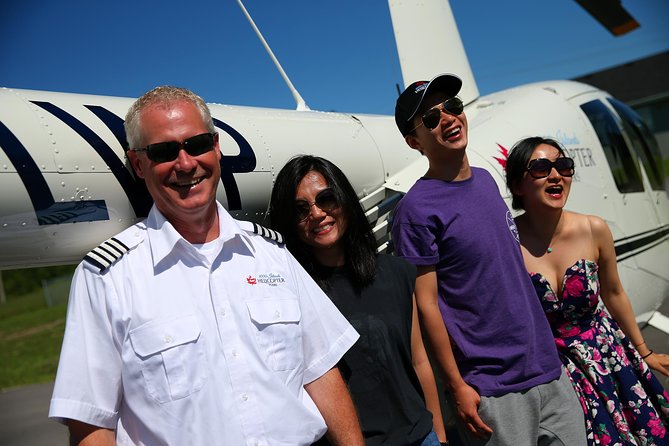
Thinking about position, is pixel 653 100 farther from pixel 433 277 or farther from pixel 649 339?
pixel 433 277

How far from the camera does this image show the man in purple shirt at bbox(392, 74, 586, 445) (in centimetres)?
261

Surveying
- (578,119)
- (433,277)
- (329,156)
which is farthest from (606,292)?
(578,119)

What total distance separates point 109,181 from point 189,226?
68 centimetres

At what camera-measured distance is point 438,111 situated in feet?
9.14

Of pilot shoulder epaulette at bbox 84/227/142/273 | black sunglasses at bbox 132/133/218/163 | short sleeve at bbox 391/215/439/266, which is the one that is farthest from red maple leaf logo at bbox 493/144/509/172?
pilot shoulder epaulette at bbox 84/227/142/273

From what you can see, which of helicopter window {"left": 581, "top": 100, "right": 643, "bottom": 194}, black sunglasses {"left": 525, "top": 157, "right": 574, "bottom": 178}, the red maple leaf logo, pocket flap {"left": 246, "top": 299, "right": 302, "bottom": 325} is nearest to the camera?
pocket flap {"left": 246, "top": 299, "right": 302, "bottom": 325}

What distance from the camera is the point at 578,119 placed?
191 inches

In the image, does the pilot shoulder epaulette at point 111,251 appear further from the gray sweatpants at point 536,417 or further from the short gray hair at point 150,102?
the gray sweatpants at point 536,417

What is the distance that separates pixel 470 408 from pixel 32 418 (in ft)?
24.8

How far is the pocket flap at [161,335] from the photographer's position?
1.68 meters

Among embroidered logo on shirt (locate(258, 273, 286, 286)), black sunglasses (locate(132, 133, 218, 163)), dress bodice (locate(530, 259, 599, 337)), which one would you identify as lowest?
dress bodice (locate(530, 259, 599, 337))

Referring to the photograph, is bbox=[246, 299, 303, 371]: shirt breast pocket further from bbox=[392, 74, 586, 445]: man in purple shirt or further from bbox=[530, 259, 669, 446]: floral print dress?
bbox=[530, 259, 669, 446]: floral print dress

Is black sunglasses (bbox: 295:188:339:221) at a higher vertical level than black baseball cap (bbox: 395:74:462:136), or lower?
lower

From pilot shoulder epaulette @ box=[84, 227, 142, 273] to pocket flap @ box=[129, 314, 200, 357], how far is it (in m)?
0.22
